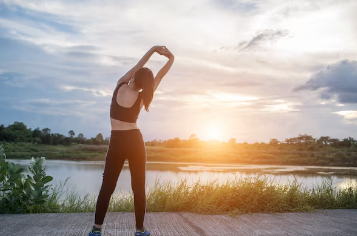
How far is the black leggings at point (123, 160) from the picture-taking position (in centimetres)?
354

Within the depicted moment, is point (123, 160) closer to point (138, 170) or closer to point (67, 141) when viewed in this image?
point (138, 170)

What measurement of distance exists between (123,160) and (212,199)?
231 cm

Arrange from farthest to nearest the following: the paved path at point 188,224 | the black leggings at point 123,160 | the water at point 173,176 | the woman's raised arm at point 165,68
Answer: the water at point 173,176, the paved path at point 188,224, the woman's raised arm at point 165,68, the black leggings at point 123,160

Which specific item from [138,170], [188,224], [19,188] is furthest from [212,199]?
[19,188]

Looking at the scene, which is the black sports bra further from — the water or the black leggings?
the water

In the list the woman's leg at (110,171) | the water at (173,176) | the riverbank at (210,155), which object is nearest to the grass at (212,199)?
the water at (173,176)

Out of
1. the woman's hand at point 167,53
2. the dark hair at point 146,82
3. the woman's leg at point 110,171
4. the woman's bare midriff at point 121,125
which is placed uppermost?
the woman's hand at point 167,53

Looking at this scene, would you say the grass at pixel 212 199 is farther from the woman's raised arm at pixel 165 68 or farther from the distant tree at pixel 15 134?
the distant tree at pixel 15 134

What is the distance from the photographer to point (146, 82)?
3.42m

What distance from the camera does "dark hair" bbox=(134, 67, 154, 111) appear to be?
11.2 feet

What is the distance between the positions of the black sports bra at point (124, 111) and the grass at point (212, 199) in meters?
2.27

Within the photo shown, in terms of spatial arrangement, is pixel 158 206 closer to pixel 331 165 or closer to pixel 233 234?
pixel 233 234

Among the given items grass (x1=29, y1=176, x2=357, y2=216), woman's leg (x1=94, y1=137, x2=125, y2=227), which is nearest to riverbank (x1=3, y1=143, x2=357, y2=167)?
grass (x1=29, y1=176, x2=357, y2=216)

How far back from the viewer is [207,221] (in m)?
4.76
